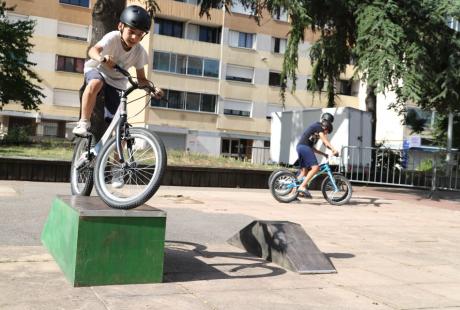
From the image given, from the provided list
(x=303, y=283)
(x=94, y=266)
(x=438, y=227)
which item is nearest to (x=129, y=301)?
(x=94, y=266)

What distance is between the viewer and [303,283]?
503cm

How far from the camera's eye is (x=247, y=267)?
5.56 meters

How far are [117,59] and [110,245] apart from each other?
2029 millimetres

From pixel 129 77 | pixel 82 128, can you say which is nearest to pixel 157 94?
pixel 129 77

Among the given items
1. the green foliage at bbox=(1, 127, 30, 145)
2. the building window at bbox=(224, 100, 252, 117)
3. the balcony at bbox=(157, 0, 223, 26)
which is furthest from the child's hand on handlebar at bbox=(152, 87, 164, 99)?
the building window at bbox=(224, 100, 252, 117)

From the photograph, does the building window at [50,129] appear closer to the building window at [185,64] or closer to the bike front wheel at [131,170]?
the building window at [185,64]

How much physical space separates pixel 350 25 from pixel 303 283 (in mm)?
14245

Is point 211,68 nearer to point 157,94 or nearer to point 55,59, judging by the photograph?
point 55,59

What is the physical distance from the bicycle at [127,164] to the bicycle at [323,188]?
702cm

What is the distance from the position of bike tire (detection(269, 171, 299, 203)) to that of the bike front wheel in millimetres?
7276

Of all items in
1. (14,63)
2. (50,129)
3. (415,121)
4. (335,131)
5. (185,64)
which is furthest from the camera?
(50,129)

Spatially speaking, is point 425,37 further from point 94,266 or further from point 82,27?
point 82,27

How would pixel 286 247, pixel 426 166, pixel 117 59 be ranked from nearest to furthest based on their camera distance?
pixel 117 59, pixel 286 247, pixel 426 166

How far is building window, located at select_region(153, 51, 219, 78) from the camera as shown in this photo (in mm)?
47594
